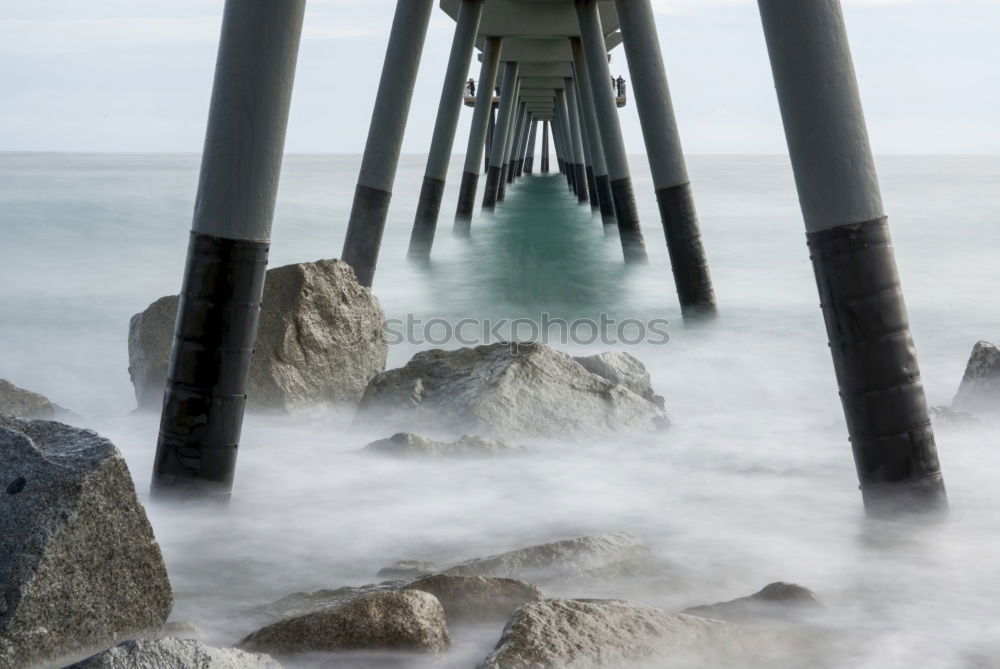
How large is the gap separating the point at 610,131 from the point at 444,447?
1095 centimetres

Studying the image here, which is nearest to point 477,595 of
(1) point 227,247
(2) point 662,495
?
(2) point 662,495

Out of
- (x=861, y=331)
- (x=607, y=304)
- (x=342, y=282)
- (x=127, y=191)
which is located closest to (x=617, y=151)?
(x=607, y=304)

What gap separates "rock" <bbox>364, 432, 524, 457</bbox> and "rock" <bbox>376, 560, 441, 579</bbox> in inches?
48.7

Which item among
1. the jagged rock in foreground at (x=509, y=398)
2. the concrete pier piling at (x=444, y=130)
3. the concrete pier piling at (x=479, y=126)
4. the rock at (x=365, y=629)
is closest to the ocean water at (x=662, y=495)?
the rock at (x=365, y=629)

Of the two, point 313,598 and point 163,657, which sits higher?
point 313,598

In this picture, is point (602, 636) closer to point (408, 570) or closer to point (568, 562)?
point (568, 562)

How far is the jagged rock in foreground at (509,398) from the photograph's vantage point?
16.6 ft

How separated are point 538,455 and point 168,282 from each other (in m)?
10.6

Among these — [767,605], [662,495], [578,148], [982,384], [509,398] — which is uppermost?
[578,148]

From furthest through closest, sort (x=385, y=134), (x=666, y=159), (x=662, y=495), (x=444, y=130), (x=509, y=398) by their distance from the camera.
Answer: (x=444, y=130) → (x=385, y=134) → (x=666, y=159) → (x=509, y=398) → (x=662, y=495)

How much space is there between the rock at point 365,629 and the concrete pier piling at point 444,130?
1205cm

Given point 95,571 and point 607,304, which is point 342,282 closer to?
point 95,571

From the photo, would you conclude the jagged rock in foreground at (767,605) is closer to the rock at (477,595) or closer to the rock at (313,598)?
the rock at (477,595)

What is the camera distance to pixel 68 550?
2430 millimetres
